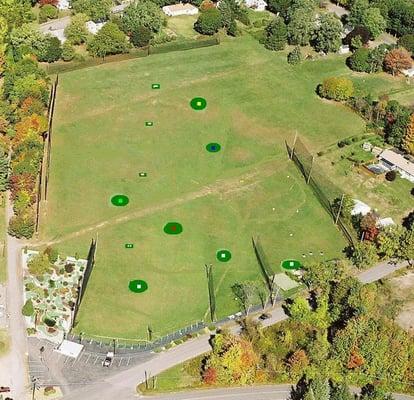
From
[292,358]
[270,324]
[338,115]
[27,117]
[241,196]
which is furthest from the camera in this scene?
[338,115]

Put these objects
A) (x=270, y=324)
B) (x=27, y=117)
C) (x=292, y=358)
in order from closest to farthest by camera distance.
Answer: (x=292, y=358) → (x=270, y=324) → (x=27, y=117)

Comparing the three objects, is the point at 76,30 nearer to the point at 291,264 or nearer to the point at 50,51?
the point at 50,51

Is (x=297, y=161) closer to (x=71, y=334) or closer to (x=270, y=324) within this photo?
(x=270, y=324)

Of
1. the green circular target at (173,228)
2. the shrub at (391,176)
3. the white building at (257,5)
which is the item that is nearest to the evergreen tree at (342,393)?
the green circular target at (173,228)

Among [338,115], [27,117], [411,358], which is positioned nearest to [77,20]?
[27,117]

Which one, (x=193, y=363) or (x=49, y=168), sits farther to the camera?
(x=49, y=168)

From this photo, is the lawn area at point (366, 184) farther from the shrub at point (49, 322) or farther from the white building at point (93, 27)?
the white building at point (93, 27)
